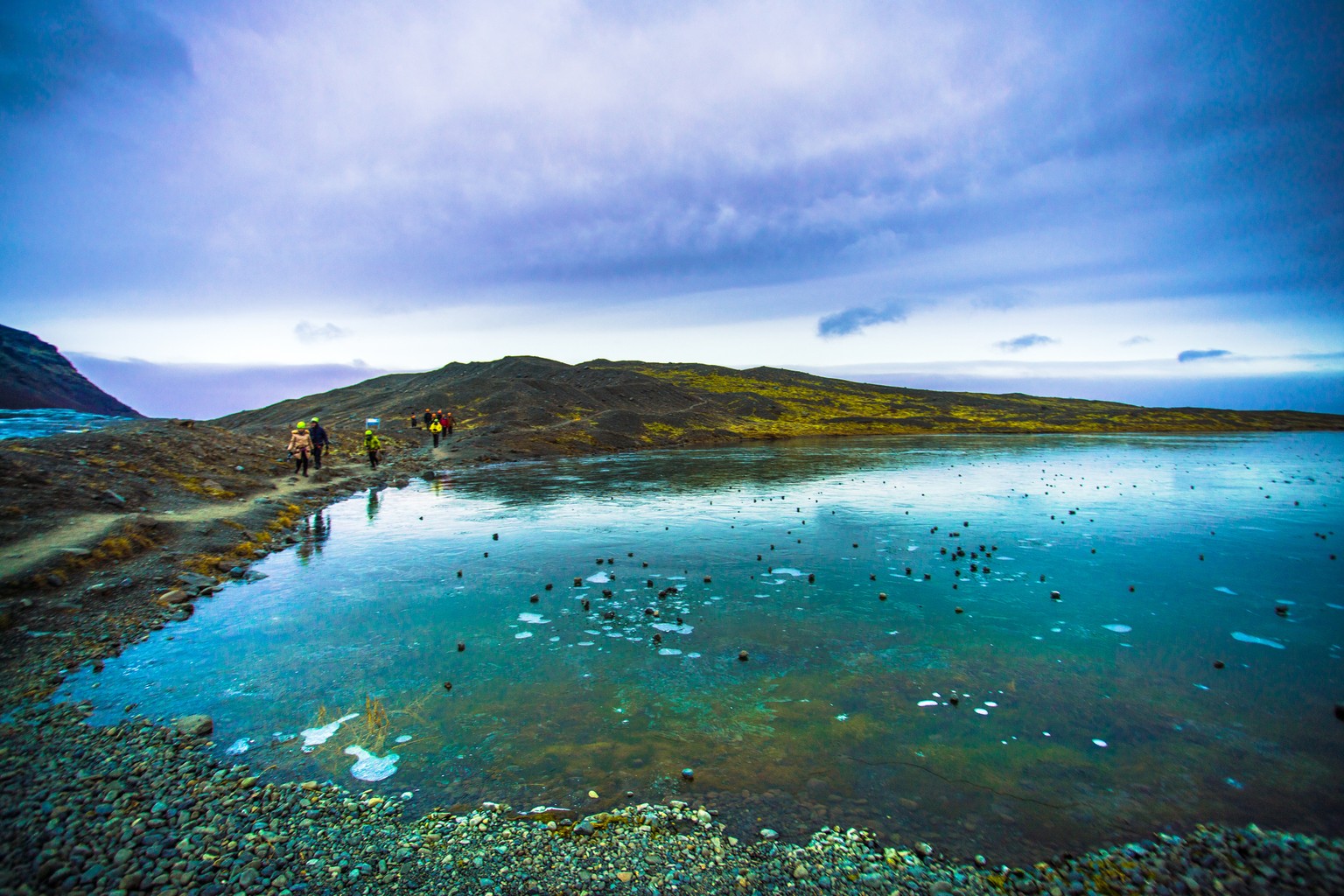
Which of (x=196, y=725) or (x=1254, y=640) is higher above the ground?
(x=196, y=725)

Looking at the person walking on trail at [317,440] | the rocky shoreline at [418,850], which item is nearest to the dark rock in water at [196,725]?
the rocky shoreline at [418,850]

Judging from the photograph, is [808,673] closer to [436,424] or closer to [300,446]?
[300,446]

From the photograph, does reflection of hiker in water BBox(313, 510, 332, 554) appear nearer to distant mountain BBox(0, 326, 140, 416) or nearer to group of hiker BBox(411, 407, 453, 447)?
group of hiker BBox(411, 407, 453, 447)

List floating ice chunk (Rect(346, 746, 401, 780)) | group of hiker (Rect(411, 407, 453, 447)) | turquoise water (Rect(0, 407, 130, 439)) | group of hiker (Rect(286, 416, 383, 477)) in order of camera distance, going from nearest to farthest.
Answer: floating ice chunk (Rect(346, 746, 401, 780)) < turquoise water (Rect(0, 407, 130, 439)) < group of hiker (Rect(286, 416, 383, 477)) < group of hiker (Rect(411, 407, 453, 447))

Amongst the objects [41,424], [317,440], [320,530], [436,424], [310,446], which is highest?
[41,424]

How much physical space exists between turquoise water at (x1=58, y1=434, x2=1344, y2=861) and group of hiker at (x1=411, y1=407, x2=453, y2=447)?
3567cm

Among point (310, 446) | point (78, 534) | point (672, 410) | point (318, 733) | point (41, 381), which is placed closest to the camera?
point (318, 733)

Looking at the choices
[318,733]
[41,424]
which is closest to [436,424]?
[41,424]

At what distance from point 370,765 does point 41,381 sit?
138752 mm

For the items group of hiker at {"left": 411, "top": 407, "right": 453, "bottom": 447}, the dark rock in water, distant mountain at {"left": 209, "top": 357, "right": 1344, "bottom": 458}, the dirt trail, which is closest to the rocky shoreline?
the dark rock in water

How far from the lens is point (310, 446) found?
4134 centimetres

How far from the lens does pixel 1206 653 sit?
43.2 ft

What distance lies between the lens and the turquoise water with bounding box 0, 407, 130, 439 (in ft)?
111

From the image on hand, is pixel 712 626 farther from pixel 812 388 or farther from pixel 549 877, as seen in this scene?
pixel 812 388
